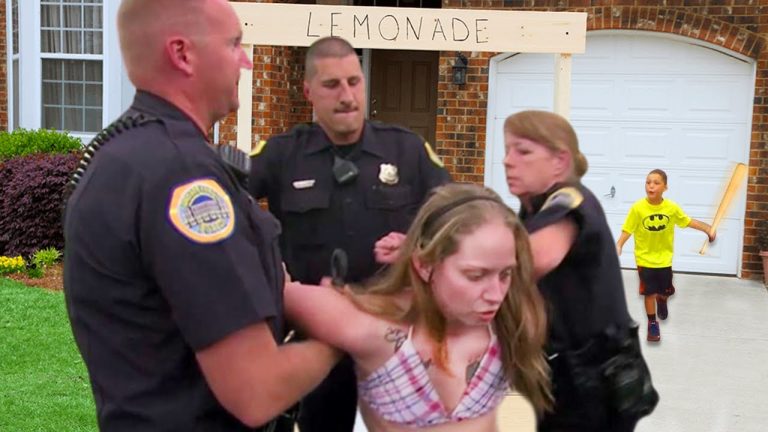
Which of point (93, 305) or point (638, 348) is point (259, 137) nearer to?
point (638, 348)

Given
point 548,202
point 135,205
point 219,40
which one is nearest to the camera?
Result: point 135,205

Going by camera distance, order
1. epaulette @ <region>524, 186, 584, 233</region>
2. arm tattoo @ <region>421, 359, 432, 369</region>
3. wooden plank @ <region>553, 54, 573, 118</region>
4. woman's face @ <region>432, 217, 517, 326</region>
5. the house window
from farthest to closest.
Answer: the house window, wooden plank @ <region>553, 54, 573, 118</region>, epaulette @ <region>524, 186, 584, 233</region>, arm tattoo @ <region>421, 359, 432, 369</region>, woman's face @ <region>432, 217, 517, 326</region>

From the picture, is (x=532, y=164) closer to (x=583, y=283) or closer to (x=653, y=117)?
(x=583, y=283)

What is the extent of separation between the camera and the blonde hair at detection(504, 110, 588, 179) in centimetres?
215

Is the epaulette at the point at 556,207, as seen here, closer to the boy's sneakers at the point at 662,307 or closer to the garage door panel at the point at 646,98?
the boy's sneakers at the point at 662,307

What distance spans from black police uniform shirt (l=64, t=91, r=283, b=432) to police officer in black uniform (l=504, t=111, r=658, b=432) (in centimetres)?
90

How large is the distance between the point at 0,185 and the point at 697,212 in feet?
24.3

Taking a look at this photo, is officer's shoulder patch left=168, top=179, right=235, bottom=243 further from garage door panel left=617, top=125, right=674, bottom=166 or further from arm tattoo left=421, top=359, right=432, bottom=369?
garage door panel left=617, top=125, right=674, bottom=166

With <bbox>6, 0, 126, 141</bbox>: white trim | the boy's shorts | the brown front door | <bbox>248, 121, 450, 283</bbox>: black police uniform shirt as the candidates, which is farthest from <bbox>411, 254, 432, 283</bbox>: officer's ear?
the brown front door

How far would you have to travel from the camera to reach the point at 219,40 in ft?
4.83

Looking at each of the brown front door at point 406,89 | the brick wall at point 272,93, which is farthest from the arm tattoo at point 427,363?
the brown front door at point 406,89

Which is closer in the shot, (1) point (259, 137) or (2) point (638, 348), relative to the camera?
(2) point (638, 348)

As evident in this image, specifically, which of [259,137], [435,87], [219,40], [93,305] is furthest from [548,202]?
[435,87]

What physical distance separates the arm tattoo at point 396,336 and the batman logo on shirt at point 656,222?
570 centimetres
